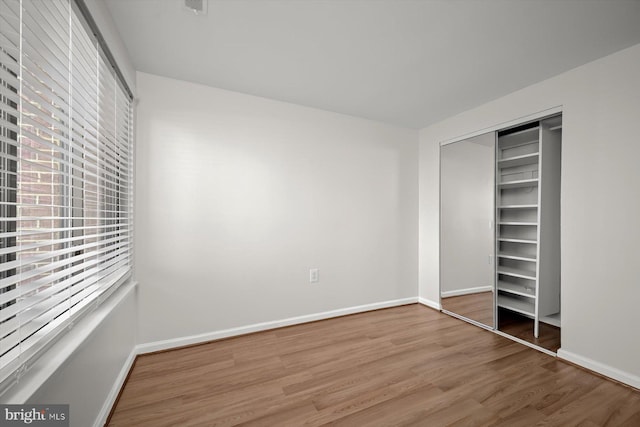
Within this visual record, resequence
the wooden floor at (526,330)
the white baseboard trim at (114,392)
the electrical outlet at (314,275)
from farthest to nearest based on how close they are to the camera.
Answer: the electrical outlet at (314,275) → the wooden floor at (526,330) → the white baseboard trim at (114,392)

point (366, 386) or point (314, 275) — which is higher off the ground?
point (314, 275)

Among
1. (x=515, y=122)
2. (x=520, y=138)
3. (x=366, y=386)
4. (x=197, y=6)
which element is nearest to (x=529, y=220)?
(x=520, y=138)

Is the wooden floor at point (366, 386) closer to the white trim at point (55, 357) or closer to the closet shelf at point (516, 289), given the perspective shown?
the closet shelf at point (516, 289)

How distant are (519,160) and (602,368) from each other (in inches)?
73.8

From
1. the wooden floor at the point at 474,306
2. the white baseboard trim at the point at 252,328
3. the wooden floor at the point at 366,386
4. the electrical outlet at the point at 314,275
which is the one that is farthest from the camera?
the electrical outlet at the point at 314,275

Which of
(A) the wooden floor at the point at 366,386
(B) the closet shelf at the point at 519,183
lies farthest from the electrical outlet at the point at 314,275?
(B) the closet shelf at the point at 519,183

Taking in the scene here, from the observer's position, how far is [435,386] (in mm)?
1844

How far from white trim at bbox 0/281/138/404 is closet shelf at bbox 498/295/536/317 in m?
3.42

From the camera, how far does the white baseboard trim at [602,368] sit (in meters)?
1.82

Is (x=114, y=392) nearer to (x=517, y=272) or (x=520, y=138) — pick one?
(x=517, y=272)

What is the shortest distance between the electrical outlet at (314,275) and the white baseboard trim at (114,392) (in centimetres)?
172

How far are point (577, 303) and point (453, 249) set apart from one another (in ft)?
4.04

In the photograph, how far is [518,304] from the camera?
8.73 feet

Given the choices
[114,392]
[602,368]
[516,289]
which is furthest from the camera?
[516,289]
